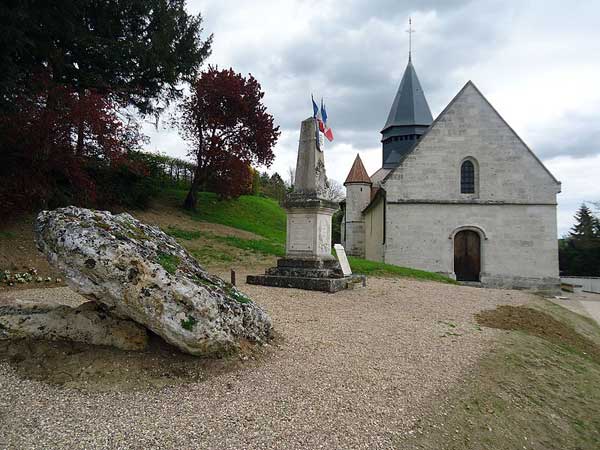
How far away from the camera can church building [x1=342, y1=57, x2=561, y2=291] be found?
702 inches

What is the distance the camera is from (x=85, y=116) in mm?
8836

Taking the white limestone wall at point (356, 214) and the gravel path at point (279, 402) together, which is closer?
the gravel path at point (279, 402)

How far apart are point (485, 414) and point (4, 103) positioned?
38.7 ft

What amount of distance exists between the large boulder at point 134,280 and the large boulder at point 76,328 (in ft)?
0.70

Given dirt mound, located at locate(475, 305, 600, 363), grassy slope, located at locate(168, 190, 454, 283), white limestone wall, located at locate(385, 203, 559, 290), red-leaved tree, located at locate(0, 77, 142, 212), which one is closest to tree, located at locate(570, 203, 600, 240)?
white limestone wall, located at locate(385, 203, 559, 290)

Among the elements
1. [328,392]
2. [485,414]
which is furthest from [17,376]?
[485,414]

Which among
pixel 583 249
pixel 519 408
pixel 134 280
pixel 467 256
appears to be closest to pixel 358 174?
pixel 467 256

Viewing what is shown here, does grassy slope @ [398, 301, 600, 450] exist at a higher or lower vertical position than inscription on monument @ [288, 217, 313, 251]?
lower

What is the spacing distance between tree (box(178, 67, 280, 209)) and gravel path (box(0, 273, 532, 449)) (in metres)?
15.0

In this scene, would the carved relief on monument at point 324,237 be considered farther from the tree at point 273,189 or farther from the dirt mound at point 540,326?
the tree at point 273,189

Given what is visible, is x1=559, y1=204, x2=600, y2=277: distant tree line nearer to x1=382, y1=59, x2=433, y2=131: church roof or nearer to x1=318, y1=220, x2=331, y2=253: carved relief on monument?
x1=382, y1=59, x2=433, y2=131: church roof

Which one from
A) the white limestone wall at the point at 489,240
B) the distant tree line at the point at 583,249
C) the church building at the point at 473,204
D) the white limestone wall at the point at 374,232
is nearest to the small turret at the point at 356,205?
the white limestone wall at the point at 374,232

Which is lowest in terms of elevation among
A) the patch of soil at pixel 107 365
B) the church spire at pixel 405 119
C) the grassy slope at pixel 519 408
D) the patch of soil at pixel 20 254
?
the grassy slope at pixel 519 408

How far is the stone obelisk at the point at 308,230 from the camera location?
8516 millimetres
